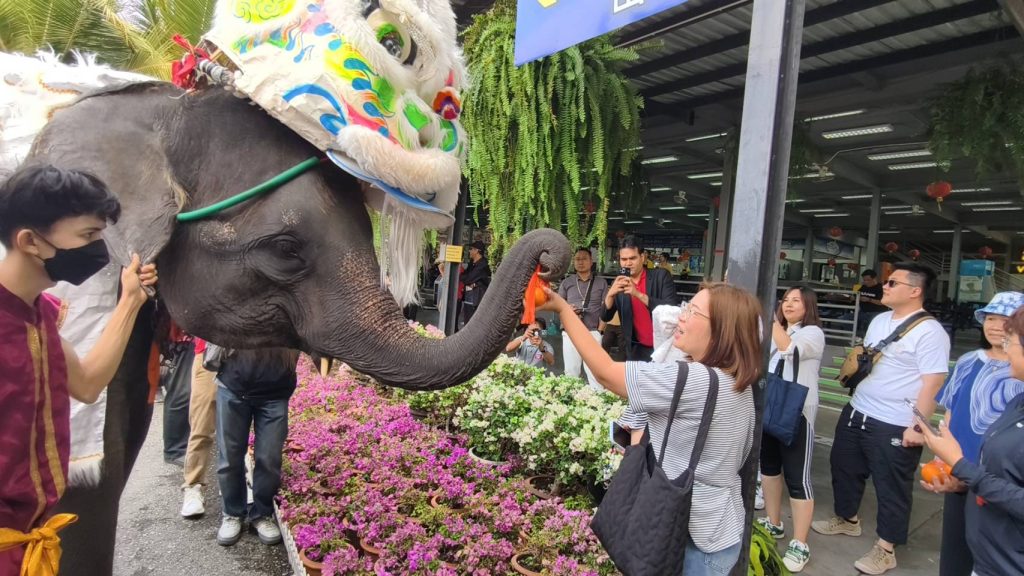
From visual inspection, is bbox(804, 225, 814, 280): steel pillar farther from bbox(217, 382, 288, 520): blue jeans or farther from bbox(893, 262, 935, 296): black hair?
bbox(217, 382, 288, 520): blue jeans

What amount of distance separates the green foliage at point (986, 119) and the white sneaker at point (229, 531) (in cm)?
635

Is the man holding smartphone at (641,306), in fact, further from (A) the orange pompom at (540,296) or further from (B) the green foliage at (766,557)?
(A) the orange pompom at (540,296)

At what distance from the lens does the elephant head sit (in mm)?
1256

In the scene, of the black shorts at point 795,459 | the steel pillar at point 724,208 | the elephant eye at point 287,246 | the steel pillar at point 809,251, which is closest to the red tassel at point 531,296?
the elephant eye at point 287,246

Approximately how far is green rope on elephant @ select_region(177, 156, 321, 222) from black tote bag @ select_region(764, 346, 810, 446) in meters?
2.97

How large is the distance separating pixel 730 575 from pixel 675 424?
0.60 meters

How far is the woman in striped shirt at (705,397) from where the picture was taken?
192 cm

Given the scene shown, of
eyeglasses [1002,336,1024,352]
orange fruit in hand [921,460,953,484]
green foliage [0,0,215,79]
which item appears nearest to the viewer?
eyeglasses [1002,336,1024,352]

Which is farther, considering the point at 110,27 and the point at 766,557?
the point at 110,27

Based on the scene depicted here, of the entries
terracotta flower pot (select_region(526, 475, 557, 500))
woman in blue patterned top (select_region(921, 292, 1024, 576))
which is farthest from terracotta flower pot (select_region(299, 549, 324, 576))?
woman in blue patterned top (select_region(921, 292, 1024, 576))

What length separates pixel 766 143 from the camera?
6.18 ft

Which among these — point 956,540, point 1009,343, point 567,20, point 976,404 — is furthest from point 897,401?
point 567,20

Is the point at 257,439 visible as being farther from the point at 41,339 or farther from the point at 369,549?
the point at 41,339

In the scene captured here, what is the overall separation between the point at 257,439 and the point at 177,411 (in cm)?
169
